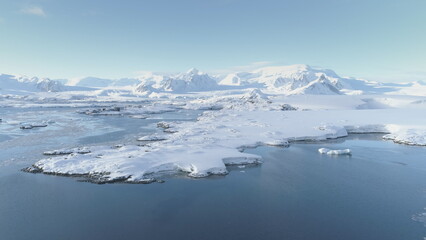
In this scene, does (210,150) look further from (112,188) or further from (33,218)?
(33,218)

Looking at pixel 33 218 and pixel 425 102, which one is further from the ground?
pixel 425 102

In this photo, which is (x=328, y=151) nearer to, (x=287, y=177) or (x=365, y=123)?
(x=287, y=177)

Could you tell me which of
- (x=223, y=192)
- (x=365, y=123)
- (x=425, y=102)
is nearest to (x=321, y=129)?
(x=365, y=123)

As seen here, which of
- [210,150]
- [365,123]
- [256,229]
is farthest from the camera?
[365,123]

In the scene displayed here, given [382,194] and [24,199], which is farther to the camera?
[382,194]

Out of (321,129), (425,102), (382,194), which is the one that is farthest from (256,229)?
(425,102)

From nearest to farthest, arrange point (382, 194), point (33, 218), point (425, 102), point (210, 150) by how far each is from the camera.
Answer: point (33, 218), point (382, 194), point (210, 150), point (425, 102)
